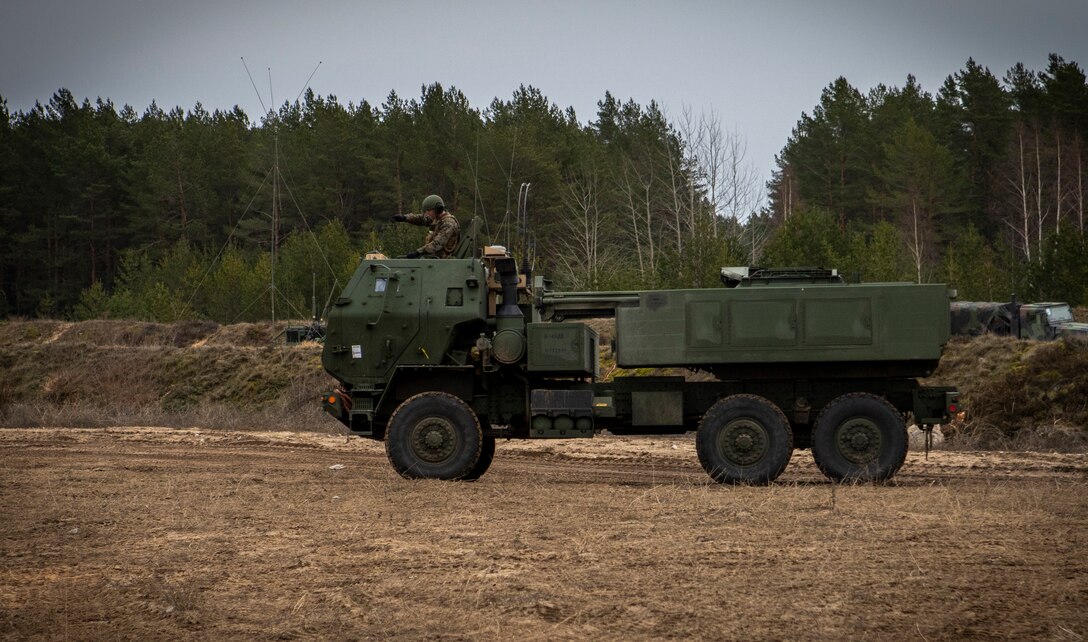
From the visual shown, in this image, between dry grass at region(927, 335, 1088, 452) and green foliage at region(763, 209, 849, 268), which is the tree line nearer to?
green foliage at region(763, 209, 849, 268)

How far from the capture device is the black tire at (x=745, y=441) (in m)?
13.3

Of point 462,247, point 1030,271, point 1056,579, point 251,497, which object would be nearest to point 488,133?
point 1030,271

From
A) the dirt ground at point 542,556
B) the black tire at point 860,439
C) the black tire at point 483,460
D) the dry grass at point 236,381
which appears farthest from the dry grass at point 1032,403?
the black tire at point 483,460

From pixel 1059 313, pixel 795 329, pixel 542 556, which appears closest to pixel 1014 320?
pixel 1059 313

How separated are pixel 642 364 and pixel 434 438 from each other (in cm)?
263

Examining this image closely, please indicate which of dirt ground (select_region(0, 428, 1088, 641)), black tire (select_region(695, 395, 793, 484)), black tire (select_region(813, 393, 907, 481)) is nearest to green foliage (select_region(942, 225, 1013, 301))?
dirt ground (select_region(0, 428, 1088, 641))

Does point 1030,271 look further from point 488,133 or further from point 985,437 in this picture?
point 488,133

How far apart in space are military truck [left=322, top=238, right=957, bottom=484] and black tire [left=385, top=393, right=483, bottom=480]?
2cm

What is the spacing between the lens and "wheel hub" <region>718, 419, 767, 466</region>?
43.8 ft

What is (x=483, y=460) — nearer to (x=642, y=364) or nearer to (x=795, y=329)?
(x=642, y=364)

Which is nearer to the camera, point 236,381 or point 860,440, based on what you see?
point 860,440

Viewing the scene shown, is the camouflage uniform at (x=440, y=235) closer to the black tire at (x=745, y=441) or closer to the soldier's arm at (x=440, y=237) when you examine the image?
the soldier's arm at (x=440, y=237)

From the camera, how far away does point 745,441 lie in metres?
13.4

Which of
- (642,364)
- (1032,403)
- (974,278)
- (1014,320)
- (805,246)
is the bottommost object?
(1032,403)
